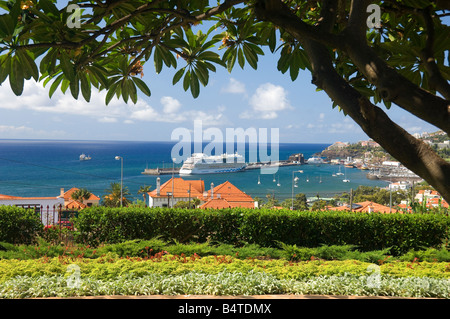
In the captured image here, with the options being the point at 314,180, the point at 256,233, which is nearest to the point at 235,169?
the point at 314,180

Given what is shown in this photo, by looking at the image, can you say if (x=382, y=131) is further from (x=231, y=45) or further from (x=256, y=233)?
(x=256, y=233)

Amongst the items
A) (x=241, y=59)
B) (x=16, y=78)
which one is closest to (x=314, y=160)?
(x=241, y=59)

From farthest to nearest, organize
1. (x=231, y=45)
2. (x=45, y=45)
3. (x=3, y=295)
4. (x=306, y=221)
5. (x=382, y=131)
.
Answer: (x=306, y=221), (x=3, y=295), (x=231, y=45), (x=45, y=45), (x=382, y=131)

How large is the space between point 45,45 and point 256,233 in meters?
5.35

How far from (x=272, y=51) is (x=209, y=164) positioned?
61.2m

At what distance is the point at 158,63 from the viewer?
5.76 feet

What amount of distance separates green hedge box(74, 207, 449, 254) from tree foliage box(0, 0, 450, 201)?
437 cm

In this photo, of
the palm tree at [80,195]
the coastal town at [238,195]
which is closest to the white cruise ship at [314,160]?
the coastal town at [238,195]

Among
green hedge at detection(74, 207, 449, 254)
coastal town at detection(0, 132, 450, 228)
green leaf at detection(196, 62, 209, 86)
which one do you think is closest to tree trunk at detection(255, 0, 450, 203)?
green leaf at detection(196, 62, 209, 86)

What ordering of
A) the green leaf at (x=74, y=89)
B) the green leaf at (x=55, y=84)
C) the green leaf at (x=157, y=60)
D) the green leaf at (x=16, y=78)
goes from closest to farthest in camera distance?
the green leaf at (x=16, y=78), the green leaf at (x=74, y=89), the green leaf at (x=55, y=84), the green leaf at (x=157, y=60)

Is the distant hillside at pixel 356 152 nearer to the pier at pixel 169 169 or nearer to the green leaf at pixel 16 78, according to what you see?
the pier at pixel 169 169

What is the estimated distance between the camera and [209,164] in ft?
206

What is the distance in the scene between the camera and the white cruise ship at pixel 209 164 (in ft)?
206

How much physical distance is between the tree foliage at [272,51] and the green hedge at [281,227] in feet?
14.3
